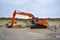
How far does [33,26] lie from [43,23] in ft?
7.47

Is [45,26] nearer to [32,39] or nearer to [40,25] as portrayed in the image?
[40,25]

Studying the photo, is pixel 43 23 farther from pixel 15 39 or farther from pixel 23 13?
pixel 15 39

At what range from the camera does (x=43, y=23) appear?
142 ft

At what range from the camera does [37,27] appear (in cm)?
4369

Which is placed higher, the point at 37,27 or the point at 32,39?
the point at 32,39

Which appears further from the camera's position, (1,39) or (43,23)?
(43,23)

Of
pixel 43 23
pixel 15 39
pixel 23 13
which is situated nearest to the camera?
pixel 15 39

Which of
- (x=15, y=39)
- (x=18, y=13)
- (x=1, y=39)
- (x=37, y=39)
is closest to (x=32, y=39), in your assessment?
(x=37, y=39)

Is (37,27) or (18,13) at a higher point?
(18,13)

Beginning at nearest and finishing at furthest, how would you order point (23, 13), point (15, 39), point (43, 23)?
point (15, 39), point (43, 23), point (23, 13)

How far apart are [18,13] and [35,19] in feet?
14.4

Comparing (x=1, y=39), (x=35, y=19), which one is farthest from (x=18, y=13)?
(x=1, y=39)

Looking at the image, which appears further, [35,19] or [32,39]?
[35,19]

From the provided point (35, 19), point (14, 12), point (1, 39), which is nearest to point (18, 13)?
point (14, 12)
